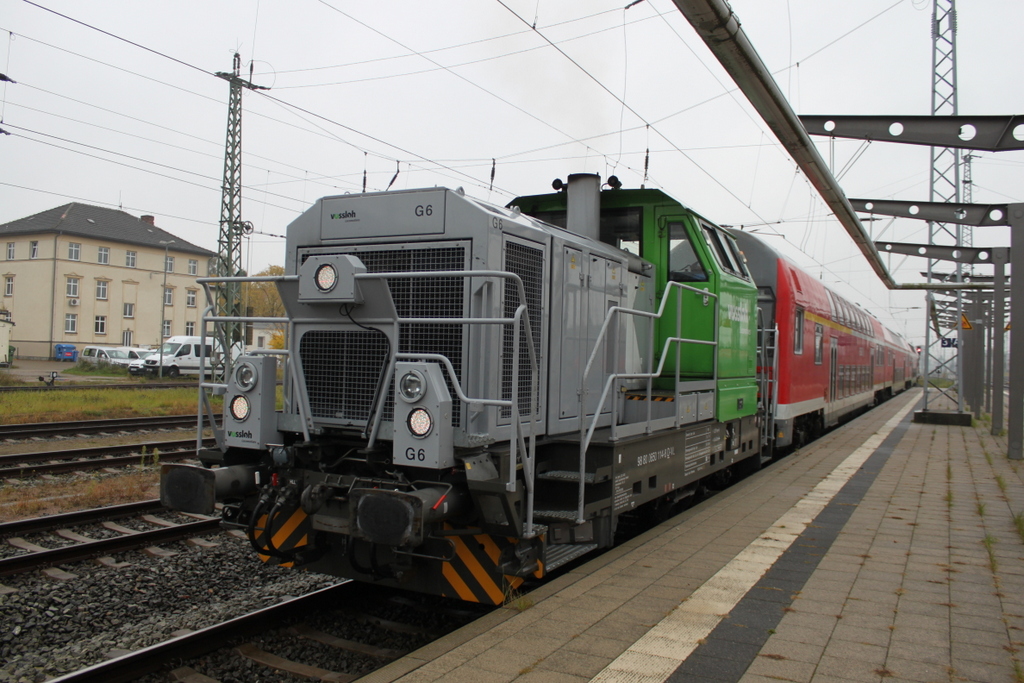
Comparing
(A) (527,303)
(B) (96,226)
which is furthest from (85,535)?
(B) (96,226)

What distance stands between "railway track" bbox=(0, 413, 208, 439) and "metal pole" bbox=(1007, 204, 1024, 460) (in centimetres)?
1522

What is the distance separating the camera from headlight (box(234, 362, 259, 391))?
450 cm

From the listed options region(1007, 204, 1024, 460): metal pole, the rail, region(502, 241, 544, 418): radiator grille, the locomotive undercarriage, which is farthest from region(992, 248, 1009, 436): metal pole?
region(502, 241, 544, 418): radiator grille

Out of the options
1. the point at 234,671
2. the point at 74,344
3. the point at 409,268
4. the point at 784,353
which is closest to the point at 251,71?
the point at 784,353

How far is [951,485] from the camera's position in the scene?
928 centimetres

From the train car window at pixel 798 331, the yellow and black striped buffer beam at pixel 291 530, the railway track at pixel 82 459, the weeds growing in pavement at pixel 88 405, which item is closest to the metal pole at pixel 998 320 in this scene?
the train car window at pixel 798 331

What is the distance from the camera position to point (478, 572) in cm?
422

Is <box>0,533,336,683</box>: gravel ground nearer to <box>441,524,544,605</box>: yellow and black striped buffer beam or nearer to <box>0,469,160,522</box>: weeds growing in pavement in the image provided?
<box>441,524,544,605</box>: yellow and black striped buffer beam

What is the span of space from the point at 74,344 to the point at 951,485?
46.4 m

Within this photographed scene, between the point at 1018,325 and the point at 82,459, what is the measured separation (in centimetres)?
1429

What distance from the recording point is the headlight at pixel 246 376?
4.50m

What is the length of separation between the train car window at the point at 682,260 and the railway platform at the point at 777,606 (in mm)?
2360

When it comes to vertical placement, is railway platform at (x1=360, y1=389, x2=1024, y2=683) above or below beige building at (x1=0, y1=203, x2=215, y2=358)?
below

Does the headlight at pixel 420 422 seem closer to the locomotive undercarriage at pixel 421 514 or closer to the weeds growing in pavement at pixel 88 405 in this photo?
the locomotive undercarriage at pixel 421 514
